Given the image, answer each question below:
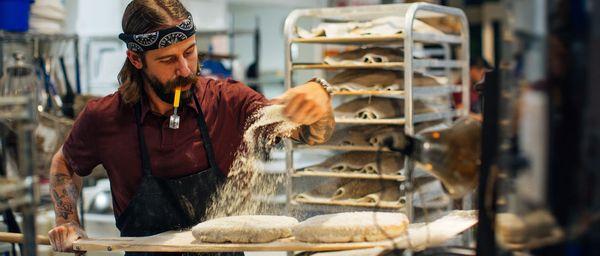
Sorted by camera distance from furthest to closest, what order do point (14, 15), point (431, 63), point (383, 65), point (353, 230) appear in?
point (14, 15) < point (431, 63) < point (383, 65) < point (353, 230)

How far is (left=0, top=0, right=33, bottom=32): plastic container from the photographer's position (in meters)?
5.18

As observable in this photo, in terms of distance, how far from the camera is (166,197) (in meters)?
2.94

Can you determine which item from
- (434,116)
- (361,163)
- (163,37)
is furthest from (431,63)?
(163,37)

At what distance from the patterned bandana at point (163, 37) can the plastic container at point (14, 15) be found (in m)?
2.61

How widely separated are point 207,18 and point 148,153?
6284mm

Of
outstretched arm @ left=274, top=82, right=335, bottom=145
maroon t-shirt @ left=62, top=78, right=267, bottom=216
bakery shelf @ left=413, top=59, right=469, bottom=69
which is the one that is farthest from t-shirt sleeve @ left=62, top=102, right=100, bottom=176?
bakery shelf @ left=413, top=59, right=469, bottom=69

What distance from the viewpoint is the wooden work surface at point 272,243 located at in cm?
217

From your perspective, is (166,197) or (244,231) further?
(166,197)

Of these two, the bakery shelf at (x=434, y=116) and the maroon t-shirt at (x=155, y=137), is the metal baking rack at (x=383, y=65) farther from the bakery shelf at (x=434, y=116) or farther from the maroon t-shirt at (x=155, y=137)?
the maroon t-shirt at (x=155, y=137)

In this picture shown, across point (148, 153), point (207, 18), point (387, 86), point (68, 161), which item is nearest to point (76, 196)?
point (68, 161)

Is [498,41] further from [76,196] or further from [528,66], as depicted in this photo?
[76,196]

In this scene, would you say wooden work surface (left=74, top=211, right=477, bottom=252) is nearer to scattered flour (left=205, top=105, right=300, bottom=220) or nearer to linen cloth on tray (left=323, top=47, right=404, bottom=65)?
scattered flour (left=205, top=105, right=300, bottom=220)

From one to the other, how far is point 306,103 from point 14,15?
11.7ft

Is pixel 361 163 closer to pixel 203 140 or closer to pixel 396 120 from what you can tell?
pixel 396 120
